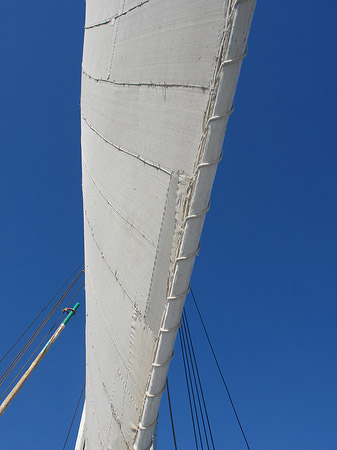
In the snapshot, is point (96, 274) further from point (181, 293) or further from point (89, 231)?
point (181, 293)

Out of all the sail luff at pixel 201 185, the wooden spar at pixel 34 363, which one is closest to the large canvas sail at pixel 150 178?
the sail luff at pixel 201 185

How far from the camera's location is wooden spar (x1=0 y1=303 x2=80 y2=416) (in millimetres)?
5000

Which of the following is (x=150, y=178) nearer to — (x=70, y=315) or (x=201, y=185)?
(x=201, y=185)

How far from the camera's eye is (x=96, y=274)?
11.7 ft

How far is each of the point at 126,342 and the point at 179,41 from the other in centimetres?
191

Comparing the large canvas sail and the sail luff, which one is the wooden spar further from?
the sail luff

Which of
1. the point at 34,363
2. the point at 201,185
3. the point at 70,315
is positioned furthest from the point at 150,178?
the point at 70,315

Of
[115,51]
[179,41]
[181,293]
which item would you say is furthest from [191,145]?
[115,51]

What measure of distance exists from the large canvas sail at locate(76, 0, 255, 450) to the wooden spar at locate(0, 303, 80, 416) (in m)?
2.09

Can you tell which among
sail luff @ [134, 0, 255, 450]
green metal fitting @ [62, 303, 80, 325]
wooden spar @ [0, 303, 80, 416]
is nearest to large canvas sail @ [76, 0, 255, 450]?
sail luff @ [134, 0, 255, 450]

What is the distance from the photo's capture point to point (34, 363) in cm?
581

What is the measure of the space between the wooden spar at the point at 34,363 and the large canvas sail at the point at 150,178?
2.09 meters

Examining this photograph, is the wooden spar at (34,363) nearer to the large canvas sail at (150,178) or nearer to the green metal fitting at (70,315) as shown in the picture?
the green metal fitting at (70,315)

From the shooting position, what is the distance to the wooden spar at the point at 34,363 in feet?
16.4
